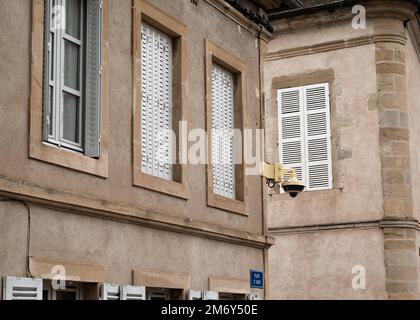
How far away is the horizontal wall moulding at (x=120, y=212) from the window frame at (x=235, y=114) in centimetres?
32

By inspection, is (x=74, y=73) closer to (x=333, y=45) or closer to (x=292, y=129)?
(x=292, y=129)

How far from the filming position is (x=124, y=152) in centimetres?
951

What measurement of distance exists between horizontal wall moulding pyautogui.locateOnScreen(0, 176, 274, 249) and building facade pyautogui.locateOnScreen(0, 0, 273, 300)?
0.06 ft

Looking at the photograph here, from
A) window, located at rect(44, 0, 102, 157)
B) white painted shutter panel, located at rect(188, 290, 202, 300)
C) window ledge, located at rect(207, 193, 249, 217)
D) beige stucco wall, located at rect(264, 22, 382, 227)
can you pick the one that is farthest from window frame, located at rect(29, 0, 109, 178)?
beige stucco wall, located at rect(264, 22, 382, 227)

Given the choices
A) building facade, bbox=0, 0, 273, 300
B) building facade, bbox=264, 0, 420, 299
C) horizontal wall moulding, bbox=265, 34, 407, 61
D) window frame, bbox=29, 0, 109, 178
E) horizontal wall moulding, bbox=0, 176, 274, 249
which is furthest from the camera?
horizontal wall moulding, bbox=265, 34, 407, 61

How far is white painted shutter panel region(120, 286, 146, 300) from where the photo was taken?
9.03 m

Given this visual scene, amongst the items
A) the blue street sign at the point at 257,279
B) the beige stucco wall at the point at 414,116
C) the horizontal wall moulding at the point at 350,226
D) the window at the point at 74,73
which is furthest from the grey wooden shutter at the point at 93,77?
the beige stucco wall at the point at 414,116

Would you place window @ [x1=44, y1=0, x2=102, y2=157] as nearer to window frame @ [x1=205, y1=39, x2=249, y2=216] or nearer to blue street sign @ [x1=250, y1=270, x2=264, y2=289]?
window frame @ [x1=205, y1=39, x2=249, y2=216]

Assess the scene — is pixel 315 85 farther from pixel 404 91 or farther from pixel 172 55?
pixel 172 55

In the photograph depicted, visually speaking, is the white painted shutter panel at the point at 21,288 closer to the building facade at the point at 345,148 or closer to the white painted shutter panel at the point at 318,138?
the building facade at the point at 345,148

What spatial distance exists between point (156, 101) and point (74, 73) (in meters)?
1.63

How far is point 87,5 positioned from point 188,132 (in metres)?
2.20

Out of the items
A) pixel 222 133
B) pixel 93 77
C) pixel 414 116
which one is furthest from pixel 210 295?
pixel 414 116
